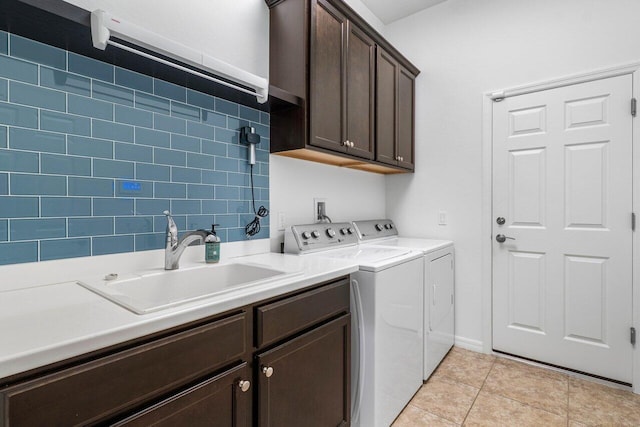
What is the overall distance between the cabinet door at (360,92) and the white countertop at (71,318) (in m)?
1.24

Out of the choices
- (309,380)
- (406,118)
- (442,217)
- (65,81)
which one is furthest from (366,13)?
(309,380)

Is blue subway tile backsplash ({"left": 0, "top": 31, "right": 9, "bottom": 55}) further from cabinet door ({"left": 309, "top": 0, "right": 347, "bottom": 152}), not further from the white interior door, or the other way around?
the white interior door

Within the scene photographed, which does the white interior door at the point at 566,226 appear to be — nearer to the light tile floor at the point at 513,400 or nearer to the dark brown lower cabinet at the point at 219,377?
the light tile floor at the point at 513,400

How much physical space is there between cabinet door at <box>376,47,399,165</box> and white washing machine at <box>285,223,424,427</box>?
823mm

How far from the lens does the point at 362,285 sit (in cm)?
157

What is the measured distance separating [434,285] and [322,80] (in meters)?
1.53

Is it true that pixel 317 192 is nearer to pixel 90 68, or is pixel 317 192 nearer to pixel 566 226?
pixel 90 68

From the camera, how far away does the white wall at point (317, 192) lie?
2031 mm

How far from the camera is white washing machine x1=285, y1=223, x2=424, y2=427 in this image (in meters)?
1.55

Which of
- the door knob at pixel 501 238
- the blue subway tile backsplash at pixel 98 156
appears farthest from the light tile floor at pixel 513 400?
the blue subway tile backsplash at pixel 98 156

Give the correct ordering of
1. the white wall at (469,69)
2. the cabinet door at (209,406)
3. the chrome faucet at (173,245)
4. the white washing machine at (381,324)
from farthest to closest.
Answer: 1. the white wall at (469,69)
2. the white washing machine at (381,324)
3. the chrome faucet at (173,245)
4. the cabinet door at (209,406)

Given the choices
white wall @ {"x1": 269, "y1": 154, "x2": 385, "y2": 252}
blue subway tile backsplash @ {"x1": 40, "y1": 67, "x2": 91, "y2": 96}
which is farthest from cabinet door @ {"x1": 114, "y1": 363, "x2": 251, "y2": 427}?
blue subway tile backsplash @ {"x1": 40, "y1": 67, "x2": 91, "y2": 96}

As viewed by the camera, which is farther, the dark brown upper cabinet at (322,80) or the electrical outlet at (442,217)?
the electrical outlet at (442,217)

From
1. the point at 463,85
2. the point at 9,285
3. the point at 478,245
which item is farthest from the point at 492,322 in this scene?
the point at 9,285
